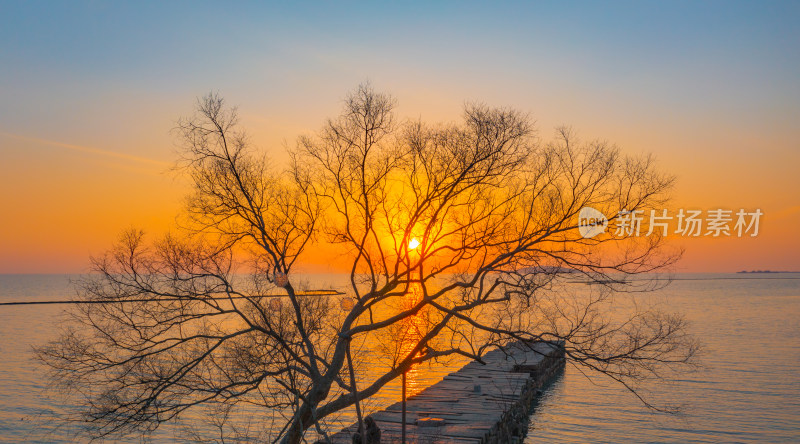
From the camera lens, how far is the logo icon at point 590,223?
49.7ft

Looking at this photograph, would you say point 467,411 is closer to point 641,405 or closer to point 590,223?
point 590,223

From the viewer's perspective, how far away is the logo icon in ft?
49.7

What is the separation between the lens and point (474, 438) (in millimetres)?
17297

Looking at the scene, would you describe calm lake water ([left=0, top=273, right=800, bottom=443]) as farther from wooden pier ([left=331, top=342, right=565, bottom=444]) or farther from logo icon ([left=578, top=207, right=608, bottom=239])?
logo icon ([left=578, top=207, right=608, bottom=239])

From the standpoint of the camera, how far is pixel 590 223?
50.1 ft

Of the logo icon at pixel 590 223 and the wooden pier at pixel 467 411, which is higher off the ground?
the logo icon at pixel 590 223

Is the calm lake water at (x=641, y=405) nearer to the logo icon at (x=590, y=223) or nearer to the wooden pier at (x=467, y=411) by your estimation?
the wooden pier at (x=467, y=411)

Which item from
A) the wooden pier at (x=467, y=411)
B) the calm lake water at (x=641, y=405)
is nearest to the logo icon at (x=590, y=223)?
the wooden pier at (x=467, y=411)

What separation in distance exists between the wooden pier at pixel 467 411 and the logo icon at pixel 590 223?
2.84m

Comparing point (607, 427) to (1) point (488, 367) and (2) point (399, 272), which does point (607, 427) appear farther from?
(2) point (399, 272)

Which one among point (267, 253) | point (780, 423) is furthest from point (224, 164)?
point (780, 423)

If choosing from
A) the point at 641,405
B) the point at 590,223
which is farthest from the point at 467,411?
the point at 641,405

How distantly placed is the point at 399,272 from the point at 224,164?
5150 mm

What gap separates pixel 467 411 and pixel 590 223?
889 cm
